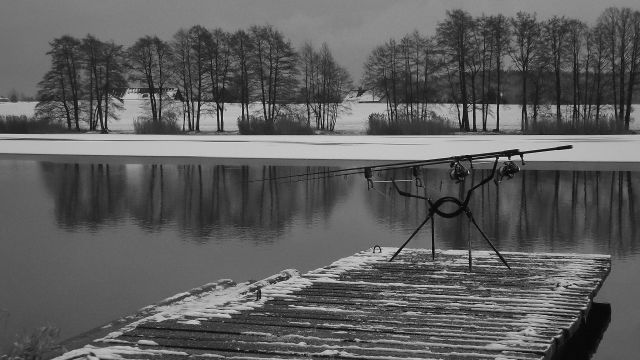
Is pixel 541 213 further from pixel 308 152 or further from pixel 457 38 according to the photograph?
pixel 457 38

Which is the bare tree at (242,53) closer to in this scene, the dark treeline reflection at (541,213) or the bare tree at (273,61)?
the bare tree at (273,61)

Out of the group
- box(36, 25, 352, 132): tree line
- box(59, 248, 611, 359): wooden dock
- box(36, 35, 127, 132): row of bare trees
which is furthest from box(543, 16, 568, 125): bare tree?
box(59, 248, 611, 359): wooden dock

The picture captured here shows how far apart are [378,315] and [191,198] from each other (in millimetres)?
10735

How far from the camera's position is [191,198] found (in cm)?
1659

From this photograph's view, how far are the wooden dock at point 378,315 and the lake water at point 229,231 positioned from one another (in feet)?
1.90

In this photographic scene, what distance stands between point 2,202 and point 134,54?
48.7 m

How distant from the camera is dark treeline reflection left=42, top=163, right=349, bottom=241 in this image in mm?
13234

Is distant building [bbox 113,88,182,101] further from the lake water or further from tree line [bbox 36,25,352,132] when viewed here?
the lake water

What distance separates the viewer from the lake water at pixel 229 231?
8164 mm

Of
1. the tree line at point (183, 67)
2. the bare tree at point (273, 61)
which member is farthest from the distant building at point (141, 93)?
the bare tree at point (273, 61)

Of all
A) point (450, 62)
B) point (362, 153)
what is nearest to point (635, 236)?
point (362, 153)

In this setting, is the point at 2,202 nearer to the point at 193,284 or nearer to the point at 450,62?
the point at 193,284

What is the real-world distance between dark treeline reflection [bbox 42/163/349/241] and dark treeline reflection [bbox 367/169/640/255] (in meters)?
1.45

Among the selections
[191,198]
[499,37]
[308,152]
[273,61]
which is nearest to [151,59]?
[273,61]
